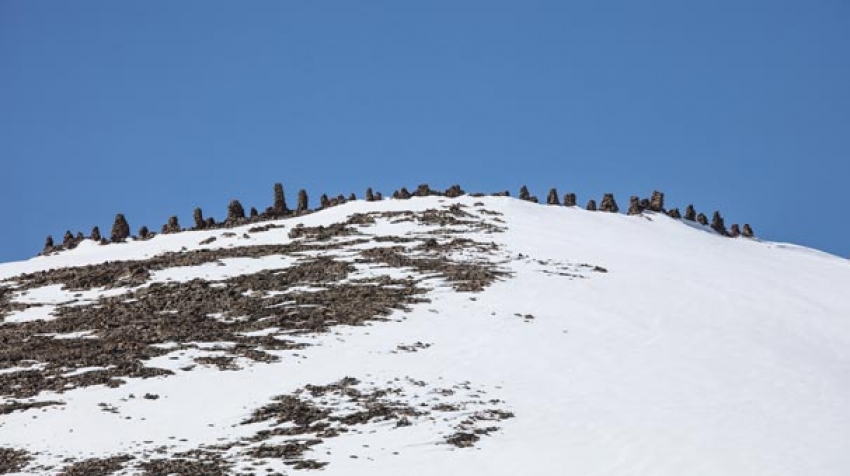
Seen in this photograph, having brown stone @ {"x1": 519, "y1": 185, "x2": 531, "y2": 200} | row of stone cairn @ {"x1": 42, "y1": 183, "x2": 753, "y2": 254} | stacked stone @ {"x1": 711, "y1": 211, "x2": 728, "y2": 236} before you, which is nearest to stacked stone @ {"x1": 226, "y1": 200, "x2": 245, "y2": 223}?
row of stone cairn @ {"x1": 42, "y1": 183, "x2": 753, "y2": 254}

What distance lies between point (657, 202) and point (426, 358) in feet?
118

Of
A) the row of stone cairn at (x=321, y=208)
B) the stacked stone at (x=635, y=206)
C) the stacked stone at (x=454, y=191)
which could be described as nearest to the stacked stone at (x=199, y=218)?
the row of stone cairn at (x=321, y=208)

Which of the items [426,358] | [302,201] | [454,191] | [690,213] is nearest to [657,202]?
[690,213]

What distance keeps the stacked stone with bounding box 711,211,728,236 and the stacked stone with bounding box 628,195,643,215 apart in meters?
5.64

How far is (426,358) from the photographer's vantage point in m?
30.9

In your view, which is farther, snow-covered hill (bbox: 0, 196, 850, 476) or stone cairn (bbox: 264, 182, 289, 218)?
stone cairn (bbox: 264, 182, 289, 218)

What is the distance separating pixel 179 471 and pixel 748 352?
67.0 ft

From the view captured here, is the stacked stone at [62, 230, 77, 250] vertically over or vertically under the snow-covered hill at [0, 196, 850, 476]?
over

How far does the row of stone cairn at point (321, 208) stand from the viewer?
6012 cm

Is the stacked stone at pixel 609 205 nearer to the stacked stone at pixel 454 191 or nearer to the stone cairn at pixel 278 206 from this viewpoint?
the stacked stone at pixel 454 191

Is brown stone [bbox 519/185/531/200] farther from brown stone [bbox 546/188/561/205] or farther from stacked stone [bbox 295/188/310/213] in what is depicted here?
stacked stone [bbox 295/188/310/213]

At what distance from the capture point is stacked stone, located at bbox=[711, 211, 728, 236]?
209ft

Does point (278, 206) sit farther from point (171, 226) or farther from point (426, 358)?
point (426, 358)

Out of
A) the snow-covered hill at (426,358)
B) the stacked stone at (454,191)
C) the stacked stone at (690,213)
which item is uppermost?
the stacked stone at (454,191)
